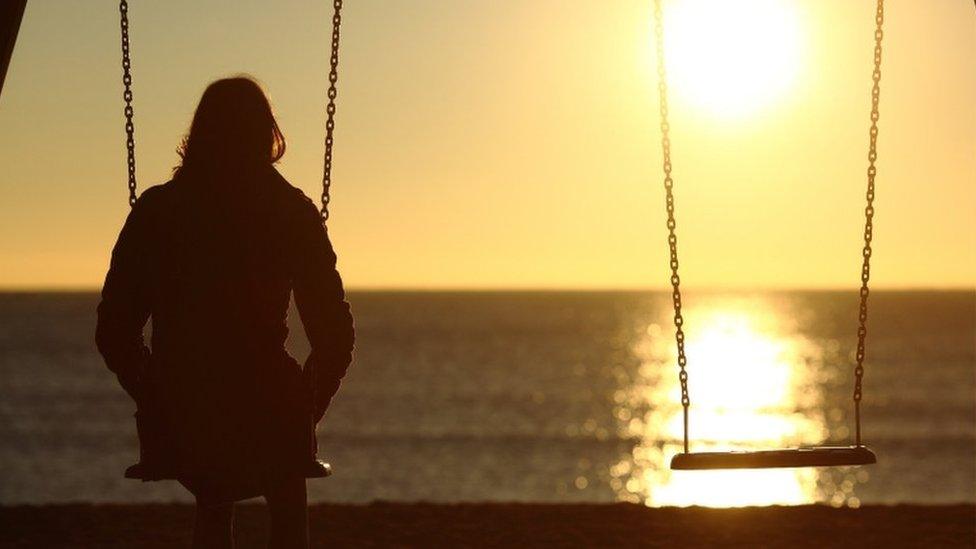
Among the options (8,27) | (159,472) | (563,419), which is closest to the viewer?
(159,472)

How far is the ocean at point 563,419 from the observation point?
46.9 metres

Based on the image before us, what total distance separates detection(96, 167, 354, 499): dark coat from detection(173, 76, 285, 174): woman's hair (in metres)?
0.06

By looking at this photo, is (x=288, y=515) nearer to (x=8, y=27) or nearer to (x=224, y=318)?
(x=224, y=318)

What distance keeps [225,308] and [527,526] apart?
15.2ft

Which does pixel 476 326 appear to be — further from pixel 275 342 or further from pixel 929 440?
pixel 275 342

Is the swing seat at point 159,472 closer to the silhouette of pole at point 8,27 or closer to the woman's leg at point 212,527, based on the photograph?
the woman's leg at point 212,527

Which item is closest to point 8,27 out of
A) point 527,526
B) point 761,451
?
point 761,451

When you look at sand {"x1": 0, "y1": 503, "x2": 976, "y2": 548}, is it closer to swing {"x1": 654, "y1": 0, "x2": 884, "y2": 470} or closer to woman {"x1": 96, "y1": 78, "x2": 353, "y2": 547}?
swing {"x1": 654, "y1": 0, "x2": 884, "y2": 470}

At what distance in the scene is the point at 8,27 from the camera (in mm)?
6754

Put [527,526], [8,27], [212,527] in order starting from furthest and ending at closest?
1. [527,526]
2. [8,27]
3. [212,527]

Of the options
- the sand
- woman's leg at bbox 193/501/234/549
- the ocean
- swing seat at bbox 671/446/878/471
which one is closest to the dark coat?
woman's leg at bbox 193/501/234/549

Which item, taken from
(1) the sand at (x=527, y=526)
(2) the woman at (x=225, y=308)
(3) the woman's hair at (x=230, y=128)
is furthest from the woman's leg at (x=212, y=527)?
(1) the sand at (x=527, y=526)

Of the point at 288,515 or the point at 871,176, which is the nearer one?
the point at 288,515

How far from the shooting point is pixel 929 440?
5959cm
